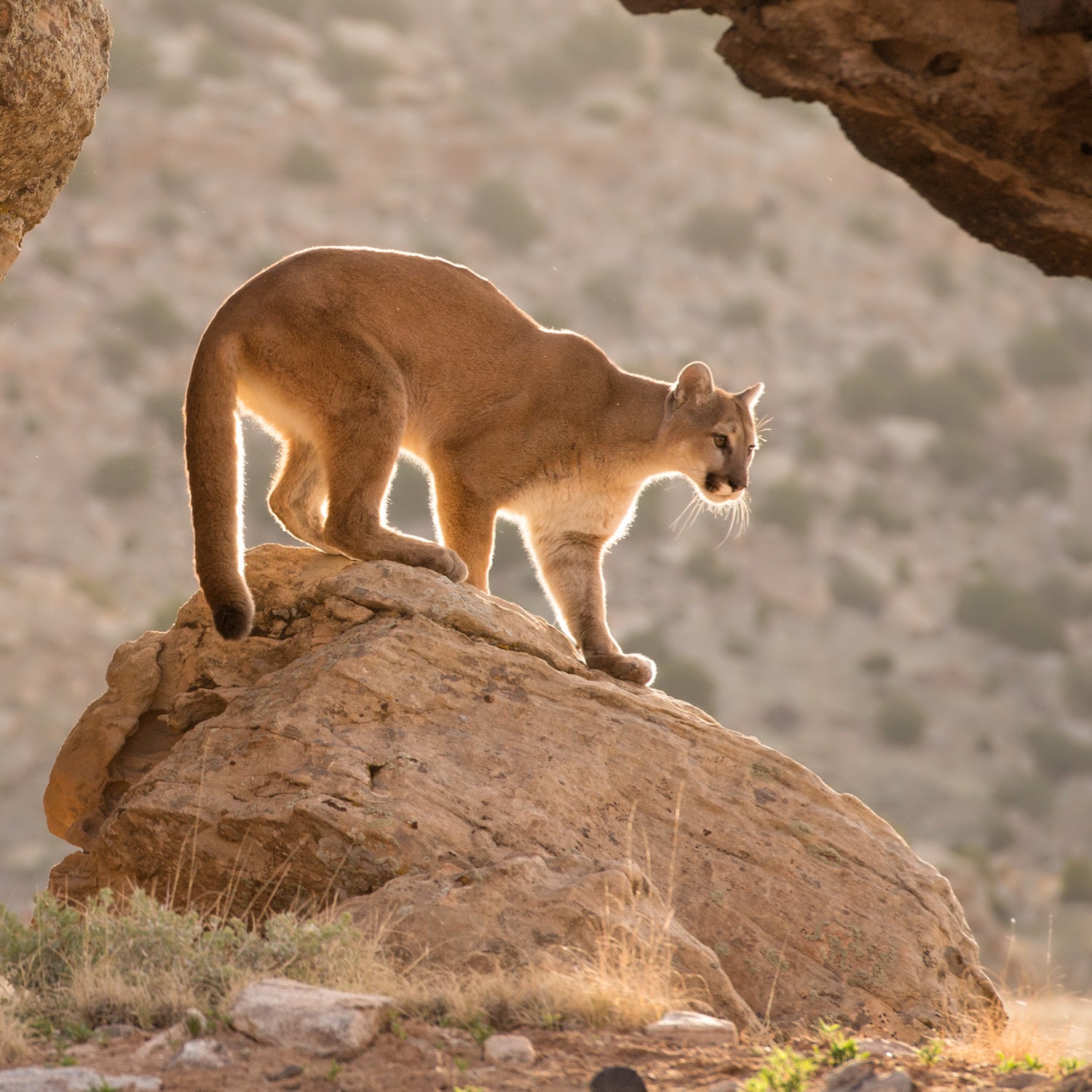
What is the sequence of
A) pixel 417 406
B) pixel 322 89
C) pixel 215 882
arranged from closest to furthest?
1. pixel 215 882
2. pixel 417 406
3. pixel 322 89

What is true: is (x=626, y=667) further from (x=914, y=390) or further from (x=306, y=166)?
(x=306, y=166)

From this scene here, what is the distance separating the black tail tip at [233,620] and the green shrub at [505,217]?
30.1m

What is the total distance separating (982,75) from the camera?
13.7 ft

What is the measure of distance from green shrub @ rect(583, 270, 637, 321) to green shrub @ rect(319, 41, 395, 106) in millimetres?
8079

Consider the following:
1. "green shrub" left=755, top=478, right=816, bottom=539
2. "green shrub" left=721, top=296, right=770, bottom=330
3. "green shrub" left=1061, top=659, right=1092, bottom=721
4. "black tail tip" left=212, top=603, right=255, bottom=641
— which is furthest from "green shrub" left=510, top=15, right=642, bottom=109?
"black tail tip" left=212, top=603, right=255, bottom=641

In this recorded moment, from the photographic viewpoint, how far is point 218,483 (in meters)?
5.96

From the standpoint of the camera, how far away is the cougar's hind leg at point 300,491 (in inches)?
264

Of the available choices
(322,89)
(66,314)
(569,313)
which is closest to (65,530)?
(66,314)

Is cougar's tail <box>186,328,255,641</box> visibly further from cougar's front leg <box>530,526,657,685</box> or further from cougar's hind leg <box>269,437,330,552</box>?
cougar's front leg <box>530,526,657,685</box>

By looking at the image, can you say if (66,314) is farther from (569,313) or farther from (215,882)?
(215,882)

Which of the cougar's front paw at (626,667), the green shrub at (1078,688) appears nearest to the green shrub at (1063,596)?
the green shrub at (1078,688)

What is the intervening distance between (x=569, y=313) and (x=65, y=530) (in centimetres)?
1297

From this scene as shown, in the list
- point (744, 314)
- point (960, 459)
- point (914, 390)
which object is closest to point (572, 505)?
point (744, 314)

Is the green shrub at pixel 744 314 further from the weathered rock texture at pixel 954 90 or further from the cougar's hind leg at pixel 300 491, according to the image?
the weathered rock texture at pixel 954 90
